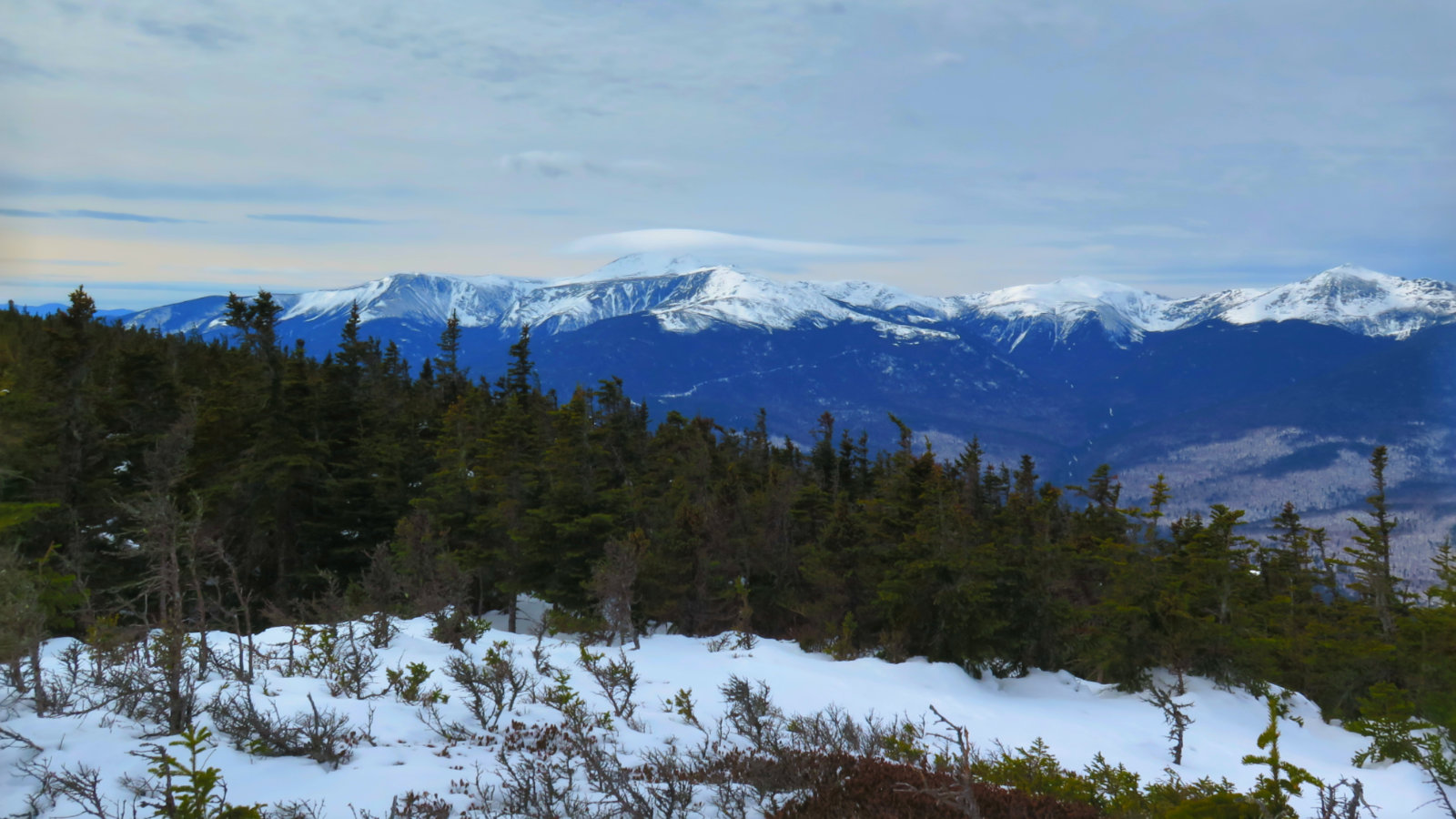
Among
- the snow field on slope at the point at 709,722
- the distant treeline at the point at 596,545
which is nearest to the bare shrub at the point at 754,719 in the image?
the snow field on slope at the point at 709,722

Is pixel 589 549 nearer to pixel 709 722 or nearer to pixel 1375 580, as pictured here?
pixel 709 722

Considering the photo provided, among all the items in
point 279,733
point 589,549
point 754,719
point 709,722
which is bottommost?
point 589,549

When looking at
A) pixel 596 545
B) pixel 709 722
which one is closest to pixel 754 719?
pixel 709 722

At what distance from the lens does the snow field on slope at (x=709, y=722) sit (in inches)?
264

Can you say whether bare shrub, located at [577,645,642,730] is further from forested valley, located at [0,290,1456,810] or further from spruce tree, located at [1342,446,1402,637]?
spruce tree, located at [1342,446,1402,637]

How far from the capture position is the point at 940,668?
16.9 meters

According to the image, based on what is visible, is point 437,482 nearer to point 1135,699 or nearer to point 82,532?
point 82,532

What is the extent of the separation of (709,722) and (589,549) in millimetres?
15731

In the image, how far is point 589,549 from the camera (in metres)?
25.8

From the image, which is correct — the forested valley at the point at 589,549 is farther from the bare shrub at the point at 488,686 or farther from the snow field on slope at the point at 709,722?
the bare shrub at the point at 488,686

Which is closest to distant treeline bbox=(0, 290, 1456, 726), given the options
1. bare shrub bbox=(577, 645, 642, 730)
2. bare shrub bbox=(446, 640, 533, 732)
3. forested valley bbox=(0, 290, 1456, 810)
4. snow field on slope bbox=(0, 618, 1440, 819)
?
forested valley bbox=(0, 290, 1456, 810)

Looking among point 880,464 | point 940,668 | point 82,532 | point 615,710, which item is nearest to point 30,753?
point 615,710

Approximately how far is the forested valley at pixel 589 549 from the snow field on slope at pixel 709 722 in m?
0.98

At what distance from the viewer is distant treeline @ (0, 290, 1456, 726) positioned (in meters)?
17.4
